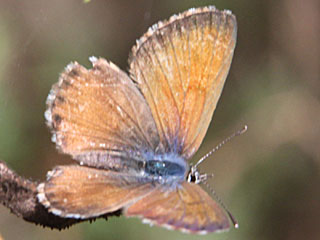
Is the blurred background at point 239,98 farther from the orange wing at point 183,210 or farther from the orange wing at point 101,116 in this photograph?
the orange wing at point 183,210

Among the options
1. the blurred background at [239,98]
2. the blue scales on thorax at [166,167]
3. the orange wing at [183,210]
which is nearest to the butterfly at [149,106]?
the blue scales on thorax at [166,167]

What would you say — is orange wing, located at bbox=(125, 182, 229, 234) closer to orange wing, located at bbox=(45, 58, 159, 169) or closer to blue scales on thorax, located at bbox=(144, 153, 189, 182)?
blue scales on thorax, located at bbox=(144, 153, 189, 182)

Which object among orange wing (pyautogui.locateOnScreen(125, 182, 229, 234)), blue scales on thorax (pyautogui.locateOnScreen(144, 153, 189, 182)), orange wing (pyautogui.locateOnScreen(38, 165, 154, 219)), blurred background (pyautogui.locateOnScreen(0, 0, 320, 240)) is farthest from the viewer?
blurred background (pyautogui.locateOnScreen(0, 0, 320, 240))

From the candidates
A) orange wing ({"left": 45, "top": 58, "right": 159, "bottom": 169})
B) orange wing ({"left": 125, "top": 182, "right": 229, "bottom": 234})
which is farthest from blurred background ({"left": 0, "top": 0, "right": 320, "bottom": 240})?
orange wing ({"left": 125, "top": 182, "right": 229, "bottom": 234})

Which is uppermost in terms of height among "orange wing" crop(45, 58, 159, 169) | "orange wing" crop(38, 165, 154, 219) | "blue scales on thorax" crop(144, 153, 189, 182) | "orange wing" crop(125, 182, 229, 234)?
"orange wing" crop(45, 58, 159, 169)

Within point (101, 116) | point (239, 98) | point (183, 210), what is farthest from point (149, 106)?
point (239, 98)

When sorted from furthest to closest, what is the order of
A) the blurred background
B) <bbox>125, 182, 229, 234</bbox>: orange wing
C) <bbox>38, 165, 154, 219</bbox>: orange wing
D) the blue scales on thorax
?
the blurred background < the blue scales on thorax < <bbox>38, 165, 154, 219</bbox>: orange wing < <bbox>125, 182, 229, 234</bbox>: orange wing

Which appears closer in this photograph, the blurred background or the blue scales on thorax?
the blue scales on thorax

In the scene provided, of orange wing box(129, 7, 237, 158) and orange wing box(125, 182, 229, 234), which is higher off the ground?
orange wing box(129, 7, 237, 158)
